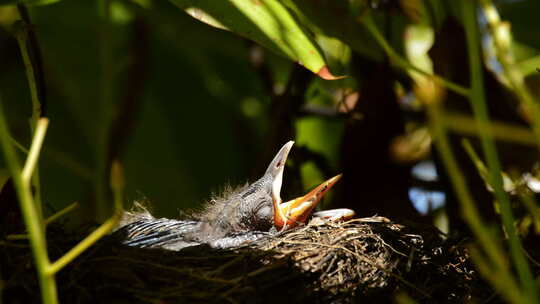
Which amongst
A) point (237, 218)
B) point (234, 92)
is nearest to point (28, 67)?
point (237, 218)

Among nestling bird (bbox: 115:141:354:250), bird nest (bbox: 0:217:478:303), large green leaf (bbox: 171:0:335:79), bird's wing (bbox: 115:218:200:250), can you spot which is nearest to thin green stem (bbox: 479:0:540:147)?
large green leaf (bbox: 171:0:335:79)

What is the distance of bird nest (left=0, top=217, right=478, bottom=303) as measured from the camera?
4.44ft

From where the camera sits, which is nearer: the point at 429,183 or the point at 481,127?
the point at 481,127

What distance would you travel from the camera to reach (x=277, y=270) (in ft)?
4.68

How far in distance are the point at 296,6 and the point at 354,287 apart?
23.9 inches

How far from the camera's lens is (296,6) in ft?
5.39

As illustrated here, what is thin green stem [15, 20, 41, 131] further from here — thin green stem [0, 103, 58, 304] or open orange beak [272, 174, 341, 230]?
open orange beak [272, 174, 341, 230]

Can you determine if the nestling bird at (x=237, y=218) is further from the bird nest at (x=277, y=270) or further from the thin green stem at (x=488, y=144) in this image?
the thin green stem at (x=488, y=144)

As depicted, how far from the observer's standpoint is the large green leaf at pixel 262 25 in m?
1.45

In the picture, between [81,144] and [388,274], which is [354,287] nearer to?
[388,274]

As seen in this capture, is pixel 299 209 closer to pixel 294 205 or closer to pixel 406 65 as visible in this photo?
pixel 294 205

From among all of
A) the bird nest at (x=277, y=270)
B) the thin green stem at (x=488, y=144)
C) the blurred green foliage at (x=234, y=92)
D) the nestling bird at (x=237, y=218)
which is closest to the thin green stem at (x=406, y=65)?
the thin green stem at (x=488, y=144)

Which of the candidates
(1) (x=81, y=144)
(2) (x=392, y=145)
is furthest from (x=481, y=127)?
(1) (x=81, y=144)

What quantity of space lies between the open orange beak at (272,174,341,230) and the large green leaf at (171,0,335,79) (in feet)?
1.40
